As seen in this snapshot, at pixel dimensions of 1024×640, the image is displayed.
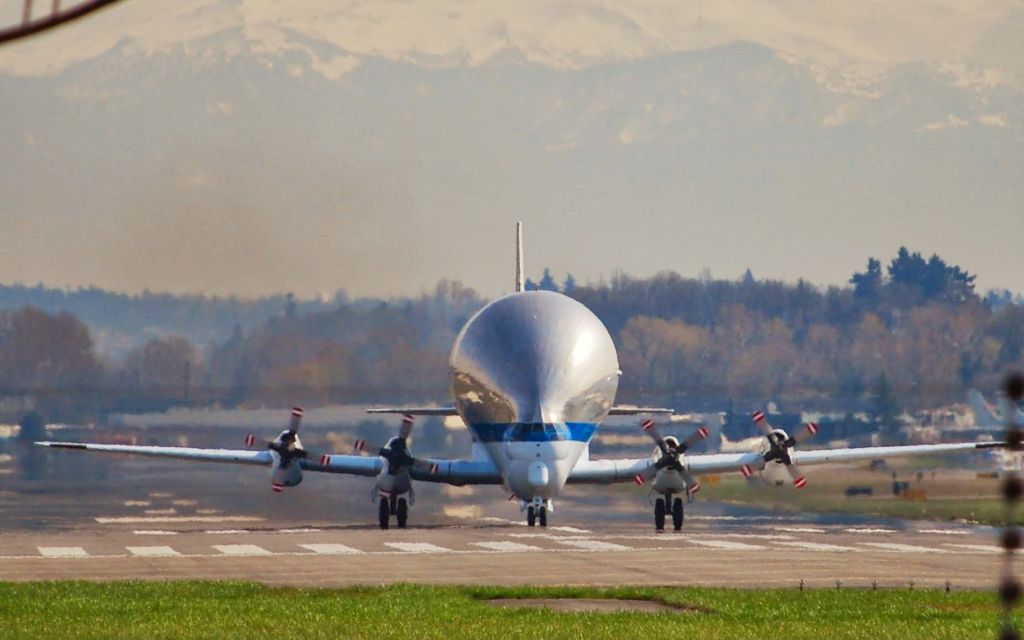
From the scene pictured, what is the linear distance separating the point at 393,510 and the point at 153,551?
11.3 metres

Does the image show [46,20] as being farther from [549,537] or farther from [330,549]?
[549,537]

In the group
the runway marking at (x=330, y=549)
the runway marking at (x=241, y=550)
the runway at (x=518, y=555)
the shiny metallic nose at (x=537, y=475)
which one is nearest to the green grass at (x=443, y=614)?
the runway at (x=518, y=555)

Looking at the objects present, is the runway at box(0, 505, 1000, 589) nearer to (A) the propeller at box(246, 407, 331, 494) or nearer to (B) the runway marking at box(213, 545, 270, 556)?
(B) the runway marking at box(213, 545, 270, 556)

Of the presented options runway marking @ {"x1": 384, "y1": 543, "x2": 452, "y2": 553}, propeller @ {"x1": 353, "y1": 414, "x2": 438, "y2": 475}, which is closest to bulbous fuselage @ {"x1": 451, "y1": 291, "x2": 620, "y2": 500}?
propeller @ {"x1": 353, "y1": 414, "x2": 438, "y2": 475}

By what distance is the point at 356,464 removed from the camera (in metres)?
42.9

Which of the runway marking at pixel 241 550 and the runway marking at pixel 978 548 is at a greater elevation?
the runway marking at pixel 978 548

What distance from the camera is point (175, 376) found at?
226 ft

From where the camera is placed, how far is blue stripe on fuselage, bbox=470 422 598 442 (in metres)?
39.9

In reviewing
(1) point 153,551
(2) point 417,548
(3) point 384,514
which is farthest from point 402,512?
(1) point 153,551

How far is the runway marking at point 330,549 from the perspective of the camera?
30397mm

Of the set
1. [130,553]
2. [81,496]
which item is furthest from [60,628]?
[81,496]

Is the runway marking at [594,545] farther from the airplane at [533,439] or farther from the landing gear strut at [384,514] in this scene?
the landing gear strut at [384,514]

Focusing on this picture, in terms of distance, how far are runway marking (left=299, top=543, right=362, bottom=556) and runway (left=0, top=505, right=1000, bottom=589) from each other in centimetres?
2

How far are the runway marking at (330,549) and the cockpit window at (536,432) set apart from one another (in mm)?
8249
